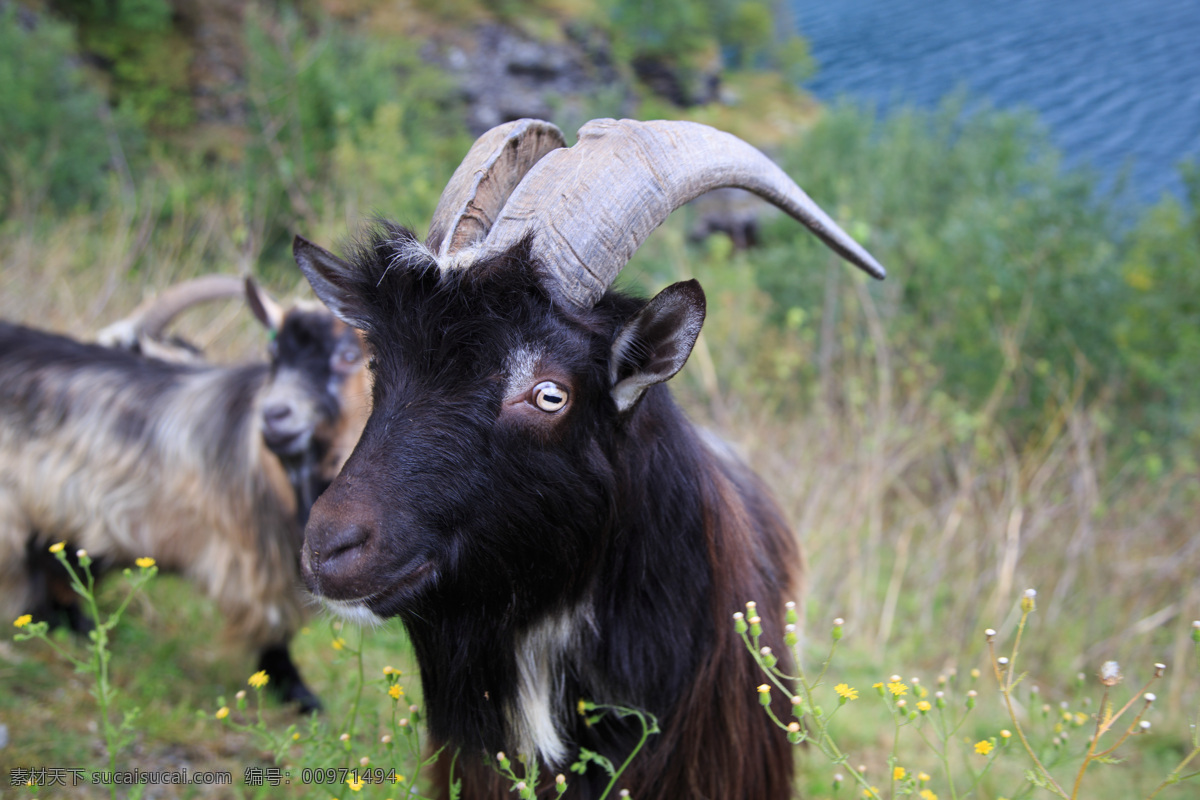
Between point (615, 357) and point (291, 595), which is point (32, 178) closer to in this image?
point (291, 595)

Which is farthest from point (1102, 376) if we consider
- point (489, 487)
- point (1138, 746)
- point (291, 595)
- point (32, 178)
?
point (32, 178)

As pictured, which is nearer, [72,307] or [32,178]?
[72,307]

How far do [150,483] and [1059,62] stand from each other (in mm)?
18370

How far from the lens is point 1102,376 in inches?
428

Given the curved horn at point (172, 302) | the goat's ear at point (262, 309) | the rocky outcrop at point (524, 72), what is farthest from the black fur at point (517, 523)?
the rocky outcrop at point (524, 72)

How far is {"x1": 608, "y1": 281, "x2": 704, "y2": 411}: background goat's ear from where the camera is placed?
6.10 ft

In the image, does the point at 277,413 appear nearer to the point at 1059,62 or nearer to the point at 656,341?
the point at 656,341

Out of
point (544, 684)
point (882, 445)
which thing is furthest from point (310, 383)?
point (882, 445)

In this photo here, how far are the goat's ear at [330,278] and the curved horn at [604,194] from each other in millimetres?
499

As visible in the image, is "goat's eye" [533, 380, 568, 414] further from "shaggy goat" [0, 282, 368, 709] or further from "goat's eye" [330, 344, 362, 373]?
"shaggy goat" [0, 282, 368, 709]

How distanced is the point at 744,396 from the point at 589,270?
6.79 metres

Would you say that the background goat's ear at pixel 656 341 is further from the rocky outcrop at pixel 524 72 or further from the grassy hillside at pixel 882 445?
the rocky outcrop at pixel 524 72

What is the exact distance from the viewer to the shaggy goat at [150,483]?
423 centimetres

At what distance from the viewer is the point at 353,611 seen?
1.75 metres
